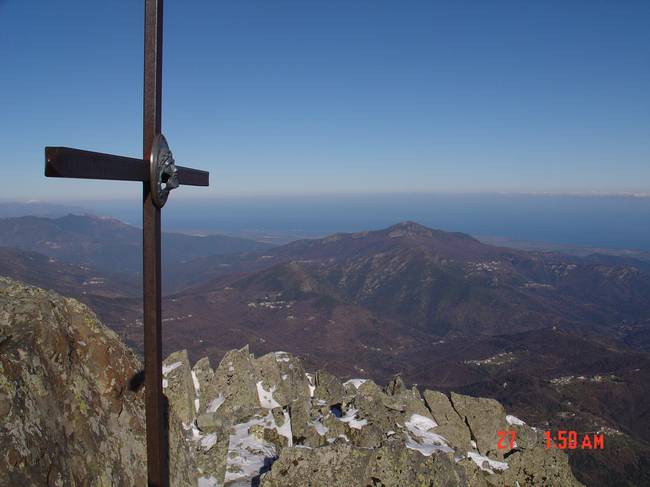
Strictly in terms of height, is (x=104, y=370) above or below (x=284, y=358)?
above

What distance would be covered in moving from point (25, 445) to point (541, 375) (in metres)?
172

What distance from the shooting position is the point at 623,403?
12875cm

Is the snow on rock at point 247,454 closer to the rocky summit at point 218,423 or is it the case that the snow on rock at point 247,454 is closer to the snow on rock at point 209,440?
the rocky summit at point 218,423

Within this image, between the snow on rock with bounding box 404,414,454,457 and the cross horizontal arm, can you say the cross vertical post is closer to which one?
the cross horizontal arm

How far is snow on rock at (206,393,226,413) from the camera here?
71.7 ft

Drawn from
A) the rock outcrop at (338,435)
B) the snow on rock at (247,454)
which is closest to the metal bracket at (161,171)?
the rock outcrop at (338,435)

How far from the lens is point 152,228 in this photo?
4777 mm

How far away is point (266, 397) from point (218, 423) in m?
6.15

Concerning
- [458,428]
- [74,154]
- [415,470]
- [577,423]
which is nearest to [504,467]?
[458,428]

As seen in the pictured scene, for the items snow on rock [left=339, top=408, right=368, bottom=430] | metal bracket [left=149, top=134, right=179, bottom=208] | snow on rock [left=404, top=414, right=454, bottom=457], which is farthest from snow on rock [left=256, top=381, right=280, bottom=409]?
metal bracket [left=149, top=134, right=179, bottom=208]

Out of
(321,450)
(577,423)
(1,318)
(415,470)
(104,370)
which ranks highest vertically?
(1,318)

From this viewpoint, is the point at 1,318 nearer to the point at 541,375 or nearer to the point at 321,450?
the point at 321,450

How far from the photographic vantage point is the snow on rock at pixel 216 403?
21859 millimetres

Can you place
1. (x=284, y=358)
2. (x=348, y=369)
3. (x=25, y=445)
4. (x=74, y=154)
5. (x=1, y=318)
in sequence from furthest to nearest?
(x=348, y=369)
(x=284, y=358)
(x=1, y=318)
(x=25, y=445)
(x=74, y=154)
